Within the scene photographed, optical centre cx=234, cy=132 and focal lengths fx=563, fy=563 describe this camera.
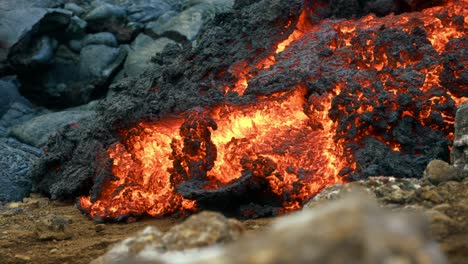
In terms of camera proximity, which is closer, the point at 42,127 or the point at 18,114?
the point at 42,127

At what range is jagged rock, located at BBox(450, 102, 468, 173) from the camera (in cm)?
354

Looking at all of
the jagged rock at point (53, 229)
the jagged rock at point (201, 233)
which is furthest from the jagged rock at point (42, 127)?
the jagged rock at point (201, 233)

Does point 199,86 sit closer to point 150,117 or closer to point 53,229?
point 150,117

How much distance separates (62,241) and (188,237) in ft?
9.32

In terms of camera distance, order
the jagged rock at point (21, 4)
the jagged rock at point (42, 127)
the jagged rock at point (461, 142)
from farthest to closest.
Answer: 1. the jagged rock at point (21, 4)
2. the jagged rock at point (42, 127)
3. the jagged rock at point (461, 142)

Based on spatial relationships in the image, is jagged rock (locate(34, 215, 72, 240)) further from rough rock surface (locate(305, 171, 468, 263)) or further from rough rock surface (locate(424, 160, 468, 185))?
rough rock surface (locate(424, 160, 468, 185))

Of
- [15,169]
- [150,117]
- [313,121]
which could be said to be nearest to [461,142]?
[313,121]

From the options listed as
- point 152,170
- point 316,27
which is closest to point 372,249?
point 152,170

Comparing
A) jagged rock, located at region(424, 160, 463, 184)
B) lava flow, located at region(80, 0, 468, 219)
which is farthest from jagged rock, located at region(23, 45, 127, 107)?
jagged rock, located at region(424, 160, 463, 184)

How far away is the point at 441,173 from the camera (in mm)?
3139

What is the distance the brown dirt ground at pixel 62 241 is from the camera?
12.0 feet

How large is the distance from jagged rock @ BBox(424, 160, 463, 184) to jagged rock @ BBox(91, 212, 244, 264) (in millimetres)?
1678

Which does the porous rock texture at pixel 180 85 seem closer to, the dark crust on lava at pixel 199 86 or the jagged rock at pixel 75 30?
the dark crust on lava at pixel 199 86

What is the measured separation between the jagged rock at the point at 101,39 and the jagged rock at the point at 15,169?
4.12 meters
